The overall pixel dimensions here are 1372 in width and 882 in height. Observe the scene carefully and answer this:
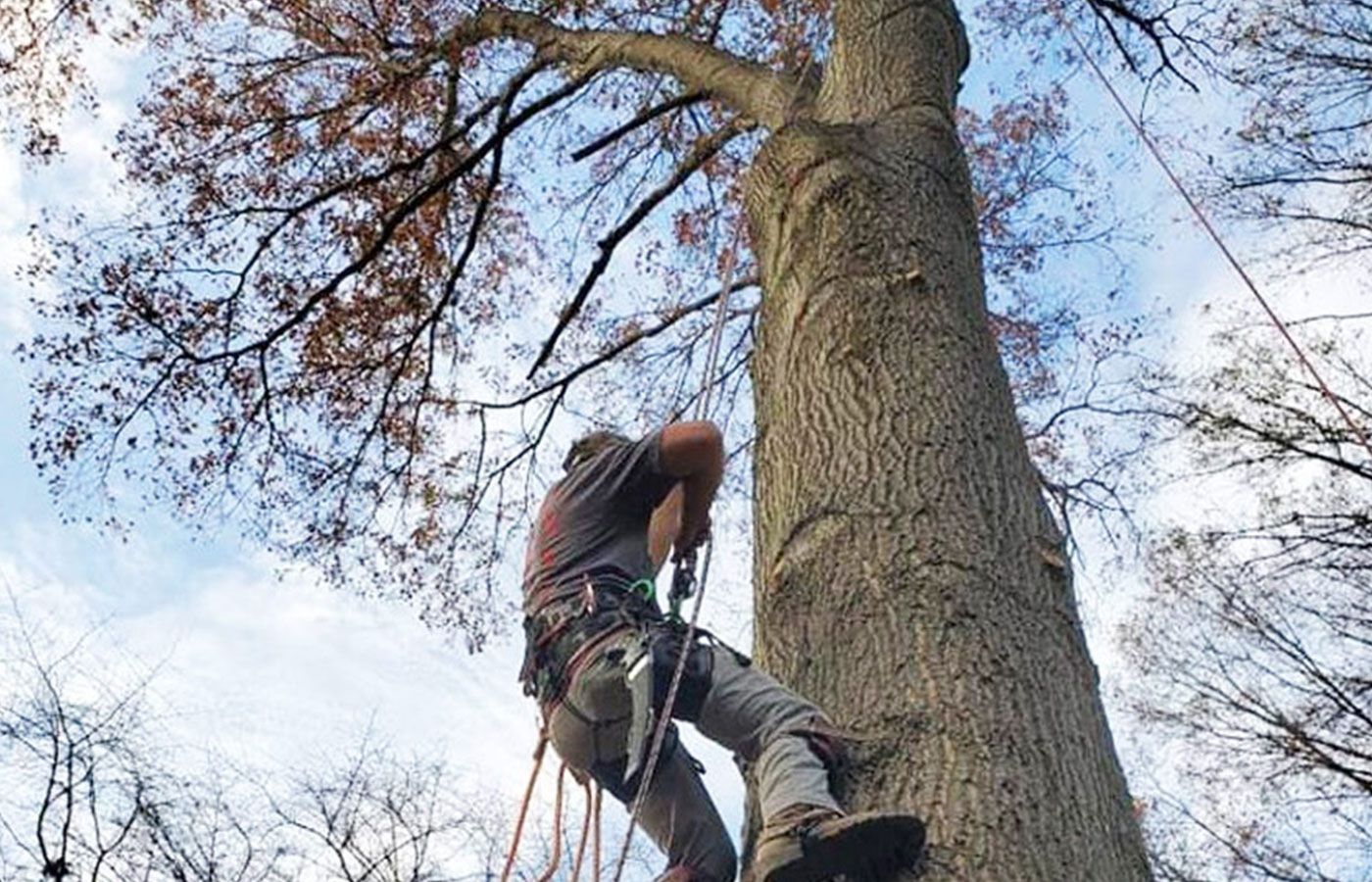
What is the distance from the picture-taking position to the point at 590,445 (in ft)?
9.89

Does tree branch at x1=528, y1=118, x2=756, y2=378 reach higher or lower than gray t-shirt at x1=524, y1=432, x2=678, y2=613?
higher

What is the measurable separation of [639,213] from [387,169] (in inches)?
69.9

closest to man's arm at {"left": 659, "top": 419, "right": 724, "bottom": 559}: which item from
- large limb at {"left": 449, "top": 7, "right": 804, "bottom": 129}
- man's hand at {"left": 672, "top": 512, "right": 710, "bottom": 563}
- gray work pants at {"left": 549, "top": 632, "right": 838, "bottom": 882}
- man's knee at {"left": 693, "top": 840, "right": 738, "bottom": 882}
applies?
man's hand at {"left": 672, "top": 512, "right": 710, "bottom": 563}

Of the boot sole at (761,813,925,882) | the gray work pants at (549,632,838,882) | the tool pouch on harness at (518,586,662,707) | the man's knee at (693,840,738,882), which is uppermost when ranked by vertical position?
the tool pouch on harness at (518,586,662,707)

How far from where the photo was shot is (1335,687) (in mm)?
9820

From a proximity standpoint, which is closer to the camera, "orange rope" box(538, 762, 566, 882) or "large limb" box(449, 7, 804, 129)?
"orange rope" box(538, 762, 566, 882)

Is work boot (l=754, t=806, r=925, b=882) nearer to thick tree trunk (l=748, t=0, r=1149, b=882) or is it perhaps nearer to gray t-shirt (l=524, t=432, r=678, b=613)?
thick tree trunk (l=748, t=0, r=1149, b=882)

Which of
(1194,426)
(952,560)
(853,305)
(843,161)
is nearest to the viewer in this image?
(952,560)

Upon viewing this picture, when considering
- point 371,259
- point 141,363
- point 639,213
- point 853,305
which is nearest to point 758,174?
point 853,305

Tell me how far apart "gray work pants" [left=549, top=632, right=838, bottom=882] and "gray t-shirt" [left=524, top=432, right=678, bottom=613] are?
0.31 m

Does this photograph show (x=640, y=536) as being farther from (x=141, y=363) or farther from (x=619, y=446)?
(x=141, y=363)

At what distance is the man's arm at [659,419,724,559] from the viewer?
9.14 ft

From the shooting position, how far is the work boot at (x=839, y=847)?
6.45ft

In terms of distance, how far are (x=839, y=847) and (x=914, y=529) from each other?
31.4 inches
